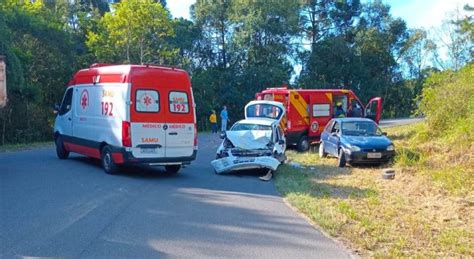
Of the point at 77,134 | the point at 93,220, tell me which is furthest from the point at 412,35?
the point at 93,220

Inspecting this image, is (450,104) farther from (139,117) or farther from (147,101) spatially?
(139,117)

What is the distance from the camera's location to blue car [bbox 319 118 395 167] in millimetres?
16344

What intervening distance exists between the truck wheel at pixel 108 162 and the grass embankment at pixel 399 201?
4.18 meters

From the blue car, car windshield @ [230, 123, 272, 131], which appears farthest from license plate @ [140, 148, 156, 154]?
the blue car

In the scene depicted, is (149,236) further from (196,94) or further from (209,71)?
(209,71)

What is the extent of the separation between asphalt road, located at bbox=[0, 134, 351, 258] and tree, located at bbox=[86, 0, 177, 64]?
24272 mm

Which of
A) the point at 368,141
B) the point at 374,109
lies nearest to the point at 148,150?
the point at 368,141

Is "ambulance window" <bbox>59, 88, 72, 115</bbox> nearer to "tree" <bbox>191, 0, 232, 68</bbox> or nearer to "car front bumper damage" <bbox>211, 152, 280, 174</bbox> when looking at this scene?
"car front bumper damage" <bbox>211, 152, 280, 174</bbox>

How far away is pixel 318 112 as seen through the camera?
2355cm

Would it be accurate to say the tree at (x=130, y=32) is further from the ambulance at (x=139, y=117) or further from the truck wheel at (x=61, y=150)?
the ambulance at (x=139, y=117)

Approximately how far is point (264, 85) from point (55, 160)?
103 ft

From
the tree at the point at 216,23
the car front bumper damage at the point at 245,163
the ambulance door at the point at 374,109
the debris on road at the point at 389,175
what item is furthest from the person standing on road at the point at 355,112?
the tree at the point at 216,23

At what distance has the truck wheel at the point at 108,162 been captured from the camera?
13539 mm

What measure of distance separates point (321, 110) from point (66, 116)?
456 inches
